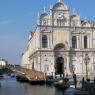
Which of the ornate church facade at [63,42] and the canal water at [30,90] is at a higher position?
the ornate church facade at [63,42]

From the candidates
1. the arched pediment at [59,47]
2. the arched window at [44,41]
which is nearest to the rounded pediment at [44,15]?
the arched window at [44,41]

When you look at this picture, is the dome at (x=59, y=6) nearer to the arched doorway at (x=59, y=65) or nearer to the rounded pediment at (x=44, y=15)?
the rounded pediment at (x=44, y=15)

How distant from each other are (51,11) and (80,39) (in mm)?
6278

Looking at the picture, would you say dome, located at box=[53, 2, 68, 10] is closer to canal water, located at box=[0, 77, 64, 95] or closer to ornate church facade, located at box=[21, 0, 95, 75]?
ornate church facade, located at box=[21, 0, 95, 75]

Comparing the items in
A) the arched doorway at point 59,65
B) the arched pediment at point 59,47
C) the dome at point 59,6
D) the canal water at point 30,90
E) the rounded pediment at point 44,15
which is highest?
the dome at point 59,6

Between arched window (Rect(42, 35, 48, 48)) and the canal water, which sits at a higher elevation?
arched window (Rect(42, 35, 48, 48))

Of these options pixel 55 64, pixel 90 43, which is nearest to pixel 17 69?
pixel 55 64

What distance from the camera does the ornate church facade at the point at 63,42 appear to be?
2562 inches

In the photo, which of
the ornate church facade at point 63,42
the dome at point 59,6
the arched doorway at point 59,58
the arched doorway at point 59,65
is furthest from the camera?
the arched doorway at point 59,65

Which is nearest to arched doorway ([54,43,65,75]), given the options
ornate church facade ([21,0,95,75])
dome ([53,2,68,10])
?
ornate church facade ([21,0,95,75])

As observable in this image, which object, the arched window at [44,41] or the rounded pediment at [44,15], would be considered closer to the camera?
the arched window at [44,41]

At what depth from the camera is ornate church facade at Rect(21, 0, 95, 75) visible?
65062 millimetres

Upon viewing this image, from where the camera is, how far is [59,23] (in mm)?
65625

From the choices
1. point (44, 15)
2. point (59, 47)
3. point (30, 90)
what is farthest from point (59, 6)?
point (30, 90)
